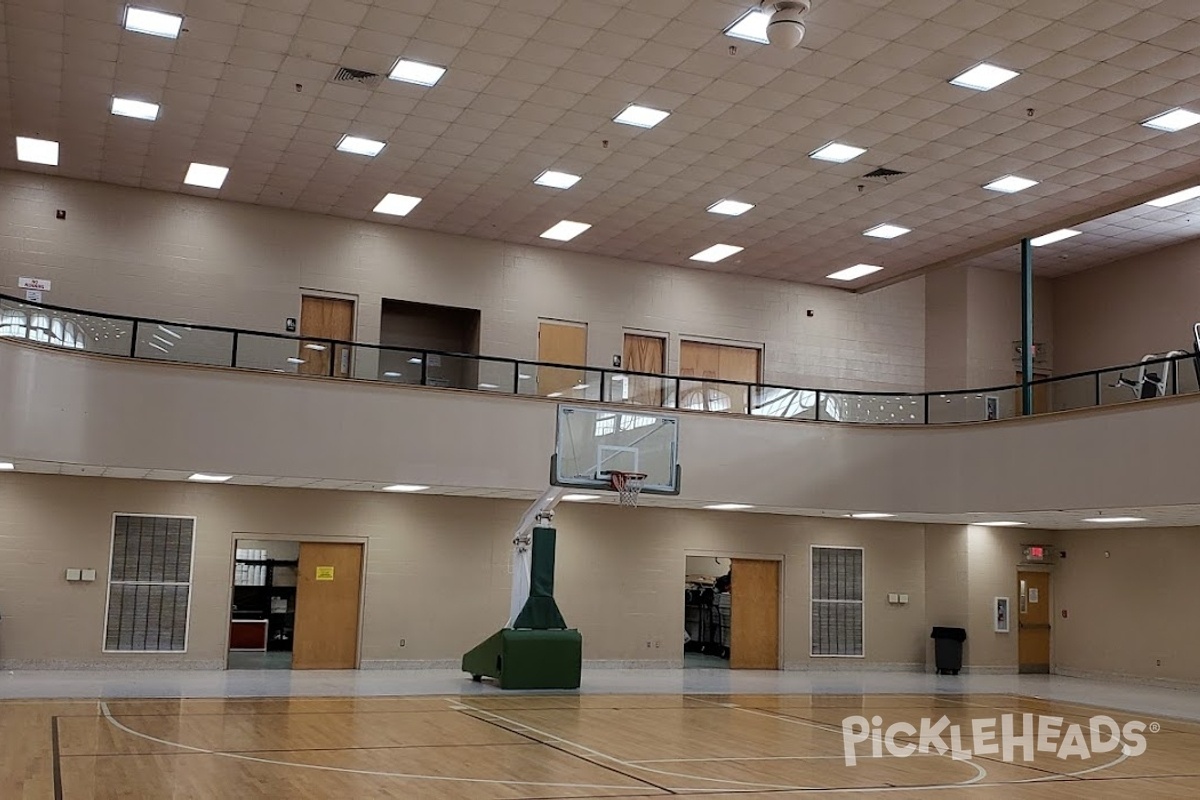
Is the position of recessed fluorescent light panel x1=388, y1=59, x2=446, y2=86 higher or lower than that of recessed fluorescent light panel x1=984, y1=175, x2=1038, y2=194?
higher

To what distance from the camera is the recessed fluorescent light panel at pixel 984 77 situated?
47.0 ft

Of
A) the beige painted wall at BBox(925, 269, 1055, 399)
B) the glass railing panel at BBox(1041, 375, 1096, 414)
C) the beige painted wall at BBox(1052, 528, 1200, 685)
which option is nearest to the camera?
the glass railing panel at BBox(1041, 375, 1096, 414)

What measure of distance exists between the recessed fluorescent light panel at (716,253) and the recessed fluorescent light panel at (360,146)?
7.22m

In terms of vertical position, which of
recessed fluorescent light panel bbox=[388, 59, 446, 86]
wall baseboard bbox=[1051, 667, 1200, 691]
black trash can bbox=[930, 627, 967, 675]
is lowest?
wall baseboard bbox=[1051, 667, 1200, 691]

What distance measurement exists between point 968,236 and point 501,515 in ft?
32.1

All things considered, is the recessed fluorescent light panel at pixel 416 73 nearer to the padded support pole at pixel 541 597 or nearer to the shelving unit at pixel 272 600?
the padded support pole at pixel 541 597

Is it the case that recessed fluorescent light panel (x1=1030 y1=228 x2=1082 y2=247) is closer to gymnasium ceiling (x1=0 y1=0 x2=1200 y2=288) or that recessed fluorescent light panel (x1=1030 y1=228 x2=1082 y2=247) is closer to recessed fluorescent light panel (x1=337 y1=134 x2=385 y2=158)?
gymnasium ceiling (x1=0 y1=0 x2=1200 y2=288)

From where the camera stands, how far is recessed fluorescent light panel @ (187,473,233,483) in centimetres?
1731

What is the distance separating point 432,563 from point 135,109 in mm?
8783

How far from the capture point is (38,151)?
60.2 feet

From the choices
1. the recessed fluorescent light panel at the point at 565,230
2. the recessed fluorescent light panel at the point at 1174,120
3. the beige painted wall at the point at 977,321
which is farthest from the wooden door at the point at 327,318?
the recessed fluorescent light panel at the point at 1174,120

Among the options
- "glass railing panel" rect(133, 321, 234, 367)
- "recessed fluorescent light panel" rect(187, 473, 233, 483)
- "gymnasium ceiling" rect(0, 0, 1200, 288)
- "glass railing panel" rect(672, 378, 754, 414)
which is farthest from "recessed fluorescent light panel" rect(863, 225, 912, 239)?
"recessed fluorescent light panel" rect(187, 473, 233, 483)

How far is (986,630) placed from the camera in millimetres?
23812

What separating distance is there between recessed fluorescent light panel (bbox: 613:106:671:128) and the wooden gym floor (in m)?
7.95
